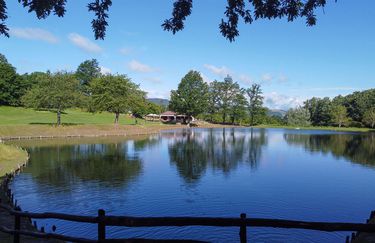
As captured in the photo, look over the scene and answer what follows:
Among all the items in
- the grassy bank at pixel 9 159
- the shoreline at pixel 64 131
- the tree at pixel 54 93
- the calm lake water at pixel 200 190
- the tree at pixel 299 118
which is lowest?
the calm lake water at pixel 200 190

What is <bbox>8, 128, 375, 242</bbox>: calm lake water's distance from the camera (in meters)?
21.8

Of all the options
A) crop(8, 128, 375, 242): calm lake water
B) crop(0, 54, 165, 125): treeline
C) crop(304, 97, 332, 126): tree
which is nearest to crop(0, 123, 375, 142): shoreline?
crop(0, 54, 165, 125): treeline

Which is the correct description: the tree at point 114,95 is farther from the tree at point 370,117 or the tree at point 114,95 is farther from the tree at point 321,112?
the tree at point 321,112

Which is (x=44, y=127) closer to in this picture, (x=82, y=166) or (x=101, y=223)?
(x=82, y=166)

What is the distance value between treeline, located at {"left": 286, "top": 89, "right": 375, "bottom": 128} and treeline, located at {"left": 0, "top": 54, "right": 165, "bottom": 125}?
320ft

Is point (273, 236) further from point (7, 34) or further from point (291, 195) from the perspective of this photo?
point (7, 34)

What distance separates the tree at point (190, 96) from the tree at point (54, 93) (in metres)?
65.7

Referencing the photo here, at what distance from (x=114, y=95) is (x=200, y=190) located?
84.1m

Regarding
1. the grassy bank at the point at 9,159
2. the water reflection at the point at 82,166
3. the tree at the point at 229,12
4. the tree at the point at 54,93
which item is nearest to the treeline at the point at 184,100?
the tree at the point at 54,93

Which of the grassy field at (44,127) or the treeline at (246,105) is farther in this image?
the treeline at (246,105)

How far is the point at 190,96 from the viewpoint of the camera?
156 m

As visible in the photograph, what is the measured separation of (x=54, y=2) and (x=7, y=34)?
84.6 inches

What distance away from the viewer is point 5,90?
130m

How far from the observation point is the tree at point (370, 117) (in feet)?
514
